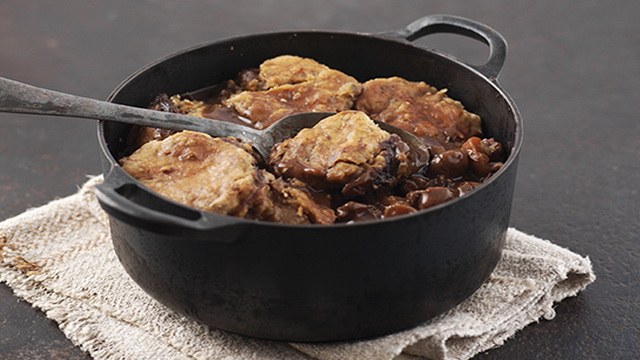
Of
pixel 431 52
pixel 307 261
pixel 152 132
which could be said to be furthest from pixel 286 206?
pixel 431 52

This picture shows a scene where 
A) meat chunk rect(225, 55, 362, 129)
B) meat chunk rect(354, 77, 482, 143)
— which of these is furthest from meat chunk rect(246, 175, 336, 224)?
meat chunk rect(354, 77, 482, 143)

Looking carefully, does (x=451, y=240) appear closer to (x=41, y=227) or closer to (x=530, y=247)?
(x=530, y=247)

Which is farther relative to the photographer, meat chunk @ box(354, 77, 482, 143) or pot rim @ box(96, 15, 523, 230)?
meat chunk @ box(354, 77, 482, 143)

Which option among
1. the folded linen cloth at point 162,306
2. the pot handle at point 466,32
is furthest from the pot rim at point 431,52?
the folded linen cloth at point 162,306

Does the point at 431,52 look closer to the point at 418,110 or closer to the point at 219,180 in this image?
the point at 418,110

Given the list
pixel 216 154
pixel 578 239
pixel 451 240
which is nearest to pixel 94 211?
pixel 216 154

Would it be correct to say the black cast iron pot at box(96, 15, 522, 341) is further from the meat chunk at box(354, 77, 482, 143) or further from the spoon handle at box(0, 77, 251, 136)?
the meat chunk at box(354, 77, 482, 143)
